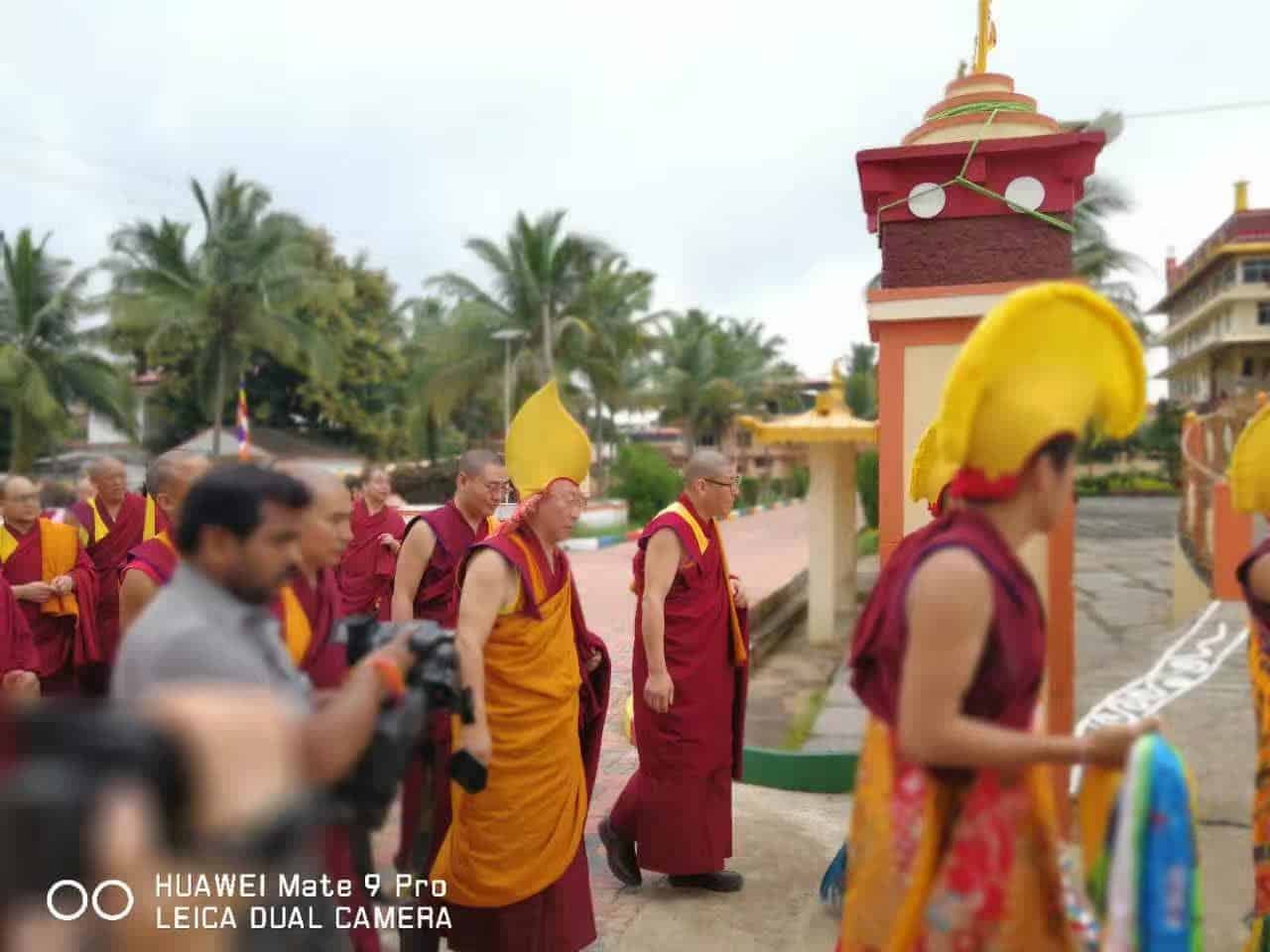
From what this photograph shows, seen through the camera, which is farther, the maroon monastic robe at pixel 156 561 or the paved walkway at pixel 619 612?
the paved walkway at pixel 619 612

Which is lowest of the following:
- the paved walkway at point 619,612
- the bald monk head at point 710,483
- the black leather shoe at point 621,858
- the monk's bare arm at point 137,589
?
the paved walkway at point 619,612

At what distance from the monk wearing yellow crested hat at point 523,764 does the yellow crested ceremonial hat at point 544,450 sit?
7.3 inches

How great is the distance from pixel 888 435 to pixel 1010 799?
2.89 meters

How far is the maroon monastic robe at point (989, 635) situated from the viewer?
1.72 meters

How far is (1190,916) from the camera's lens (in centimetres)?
166

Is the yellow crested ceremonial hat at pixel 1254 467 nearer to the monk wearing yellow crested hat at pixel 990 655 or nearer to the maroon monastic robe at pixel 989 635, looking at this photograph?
the monk wearing yellow crested hat at pixel 990 655

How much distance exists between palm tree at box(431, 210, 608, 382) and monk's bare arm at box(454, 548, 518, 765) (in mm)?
23793

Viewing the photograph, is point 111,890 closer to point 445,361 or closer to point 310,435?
point 445,361

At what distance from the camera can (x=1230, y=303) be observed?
136 feet

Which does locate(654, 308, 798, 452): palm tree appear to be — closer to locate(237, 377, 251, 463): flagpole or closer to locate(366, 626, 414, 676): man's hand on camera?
locate(237, 377, 251, 463): flagpole

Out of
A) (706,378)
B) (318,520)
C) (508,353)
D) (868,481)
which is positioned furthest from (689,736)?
(706,378)

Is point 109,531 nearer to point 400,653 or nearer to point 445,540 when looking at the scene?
point 445,540

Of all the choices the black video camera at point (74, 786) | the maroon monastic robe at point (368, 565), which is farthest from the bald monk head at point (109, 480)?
the black video camera at point (74, 786)

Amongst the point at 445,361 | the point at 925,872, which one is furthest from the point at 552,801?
the point at 445,361
